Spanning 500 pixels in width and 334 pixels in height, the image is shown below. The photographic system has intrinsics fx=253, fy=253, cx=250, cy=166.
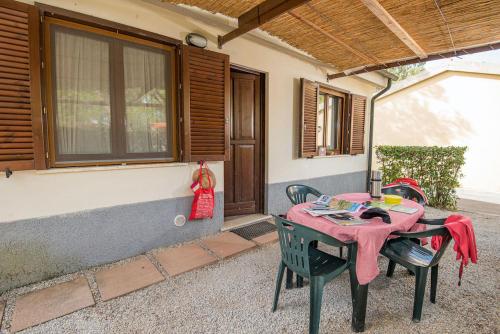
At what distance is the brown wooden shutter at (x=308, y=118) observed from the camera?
4.38m

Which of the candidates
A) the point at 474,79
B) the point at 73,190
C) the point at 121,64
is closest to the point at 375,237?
the point at 73,190

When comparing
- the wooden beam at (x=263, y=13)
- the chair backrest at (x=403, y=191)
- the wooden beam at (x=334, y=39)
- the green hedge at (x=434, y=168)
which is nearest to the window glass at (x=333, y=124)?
the green hedge at (x=434, y=168)

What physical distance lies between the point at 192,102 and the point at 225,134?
1.95 feet

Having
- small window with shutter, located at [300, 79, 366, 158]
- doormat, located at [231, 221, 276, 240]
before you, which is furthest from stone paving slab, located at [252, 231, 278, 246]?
small window with shutter, located at [300, 79, 366, 158]

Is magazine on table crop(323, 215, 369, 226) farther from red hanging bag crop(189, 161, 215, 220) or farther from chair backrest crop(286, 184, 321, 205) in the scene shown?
red hanging bag crop(189, 161, 215, 220)

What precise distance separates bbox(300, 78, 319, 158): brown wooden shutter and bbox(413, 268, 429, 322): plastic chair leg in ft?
9.29

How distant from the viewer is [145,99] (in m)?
2.85

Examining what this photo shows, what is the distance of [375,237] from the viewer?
1.67m

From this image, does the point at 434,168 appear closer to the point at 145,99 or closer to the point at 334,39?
the point at 334,39

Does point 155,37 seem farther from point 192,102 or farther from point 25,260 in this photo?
point 25,260

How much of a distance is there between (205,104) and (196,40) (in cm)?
74

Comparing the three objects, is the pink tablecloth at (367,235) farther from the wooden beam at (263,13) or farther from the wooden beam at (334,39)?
the wooden beam at (334,39)

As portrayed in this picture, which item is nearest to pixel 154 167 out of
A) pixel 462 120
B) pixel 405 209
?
pixel 405 209

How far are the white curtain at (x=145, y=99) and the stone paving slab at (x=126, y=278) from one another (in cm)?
122
